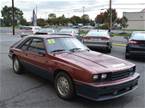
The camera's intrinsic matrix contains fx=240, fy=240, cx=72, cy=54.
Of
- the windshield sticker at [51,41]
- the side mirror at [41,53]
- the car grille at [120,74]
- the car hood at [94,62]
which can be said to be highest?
the windshield sticker at [51,41]

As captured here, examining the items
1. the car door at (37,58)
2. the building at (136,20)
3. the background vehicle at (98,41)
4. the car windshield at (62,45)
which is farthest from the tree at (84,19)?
the car windshield at (62,45)

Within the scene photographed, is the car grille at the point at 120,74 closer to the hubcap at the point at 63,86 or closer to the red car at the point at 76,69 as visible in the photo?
the red car at the point at 76,69

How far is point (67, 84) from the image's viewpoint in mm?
5250

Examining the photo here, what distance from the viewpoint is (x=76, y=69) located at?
4992mm

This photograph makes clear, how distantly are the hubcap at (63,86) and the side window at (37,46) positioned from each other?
1105 mm

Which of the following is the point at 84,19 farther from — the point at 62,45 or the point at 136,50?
the point at 62,45

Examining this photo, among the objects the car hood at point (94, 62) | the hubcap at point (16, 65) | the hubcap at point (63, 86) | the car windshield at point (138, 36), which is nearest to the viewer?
the car hood at point (94, 62)

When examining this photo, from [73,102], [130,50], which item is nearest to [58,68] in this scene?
[73,102]

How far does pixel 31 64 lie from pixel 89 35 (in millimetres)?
7529

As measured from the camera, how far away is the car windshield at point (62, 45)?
6180mm

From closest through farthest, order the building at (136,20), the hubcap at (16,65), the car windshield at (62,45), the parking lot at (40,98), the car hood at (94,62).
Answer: the car hood at (94,62) → the parking lot at (40,98) → the car windshield at (62,45) → the hubcap at (16,65) → the building at (136,20)

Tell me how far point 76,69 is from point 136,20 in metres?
74.0

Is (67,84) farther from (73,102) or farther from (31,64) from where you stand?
(31,64)

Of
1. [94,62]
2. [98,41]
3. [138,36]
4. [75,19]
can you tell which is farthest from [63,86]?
[75,19]
